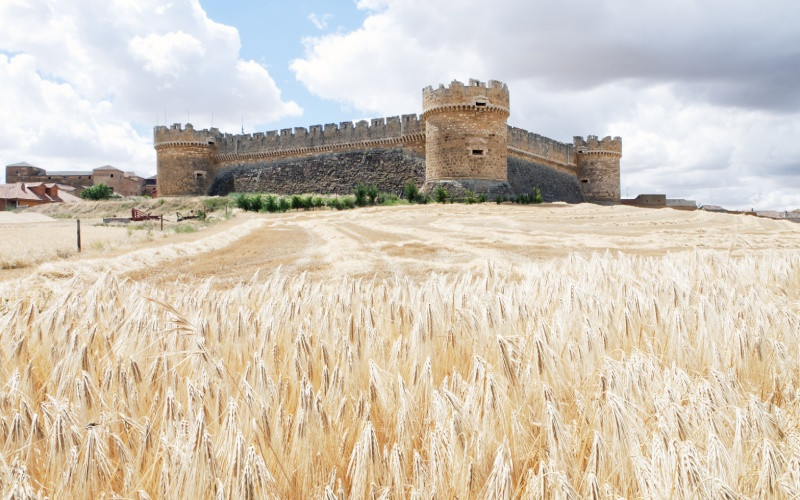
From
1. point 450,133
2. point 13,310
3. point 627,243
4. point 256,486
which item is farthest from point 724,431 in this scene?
point 450,133

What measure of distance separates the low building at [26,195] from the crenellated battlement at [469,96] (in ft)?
149

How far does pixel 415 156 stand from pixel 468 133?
520cm

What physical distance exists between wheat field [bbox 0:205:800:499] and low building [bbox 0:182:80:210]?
2421 inches

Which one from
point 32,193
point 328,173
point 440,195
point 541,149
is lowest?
point 440,195

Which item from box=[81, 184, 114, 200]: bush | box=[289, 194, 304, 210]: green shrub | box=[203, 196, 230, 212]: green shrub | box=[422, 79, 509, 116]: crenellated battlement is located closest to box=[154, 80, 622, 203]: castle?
box=[422, 79, 509, 116]: crenellated battlement

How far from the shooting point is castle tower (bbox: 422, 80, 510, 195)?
1231 inches

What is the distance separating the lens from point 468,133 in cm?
3152

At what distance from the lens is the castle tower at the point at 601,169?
144 feet

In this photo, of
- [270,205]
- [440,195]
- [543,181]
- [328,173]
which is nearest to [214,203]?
[270,205]

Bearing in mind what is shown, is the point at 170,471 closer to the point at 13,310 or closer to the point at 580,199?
the point at 13,310

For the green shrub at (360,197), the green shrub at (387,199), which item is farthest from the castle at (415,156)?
the green shrub at (360,197)

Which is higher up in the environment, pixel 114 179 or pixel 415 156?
pixel 114 179

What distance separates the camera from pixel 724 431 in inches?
66.2

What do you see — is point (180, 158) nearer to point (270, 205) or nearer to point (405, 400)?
point (270, 205)
